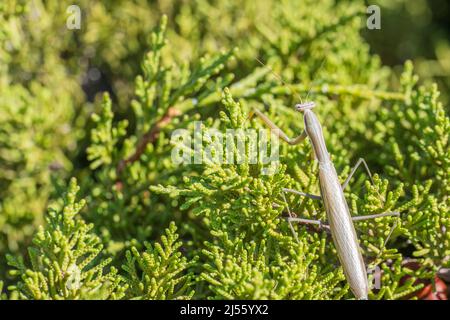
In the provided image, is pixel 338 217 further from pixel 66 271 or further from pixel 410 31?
pixel 410 31

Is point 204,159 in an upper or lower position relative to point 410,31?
lower

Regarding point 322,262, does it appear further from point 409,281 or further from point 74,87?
point 74,87

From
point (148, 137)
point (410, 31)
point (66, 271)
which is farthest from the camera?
point (410, 31)

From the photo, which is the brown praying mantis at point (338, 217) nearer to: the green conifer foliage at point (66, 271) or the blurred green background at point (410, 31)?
the green conifer foliage at point (66, 271)

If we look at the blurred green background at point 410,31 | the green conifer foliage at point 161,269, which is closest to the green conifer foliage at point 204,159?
the green conifer foliage at point 161,269

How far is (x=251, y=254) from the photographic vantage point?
160 cm

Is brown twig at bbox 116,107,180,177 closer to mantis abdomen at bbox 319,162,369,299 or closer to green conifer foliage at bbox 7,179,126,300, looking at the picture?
green conifer foliage at bbox 7,179,126,300

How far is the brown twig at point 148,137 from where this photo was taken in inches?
85.7

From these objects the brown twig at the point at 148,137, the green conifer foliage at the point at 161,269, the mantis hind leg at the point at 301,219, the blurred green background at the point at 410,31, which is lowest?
the green conifer foliage at the point at 161,269

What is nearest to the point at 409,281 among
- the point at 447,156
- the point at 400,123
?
the point at 447,156

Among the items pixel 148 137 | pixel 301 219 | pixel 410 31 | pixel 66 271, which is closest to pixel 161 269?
pixel 66 271

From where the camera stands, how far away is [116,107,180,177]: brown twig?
7.14 ft

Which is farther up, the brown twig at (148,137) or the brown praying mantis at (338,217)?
the brown twig at (148,137)

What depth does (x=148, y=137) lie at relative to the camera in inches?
86.3
